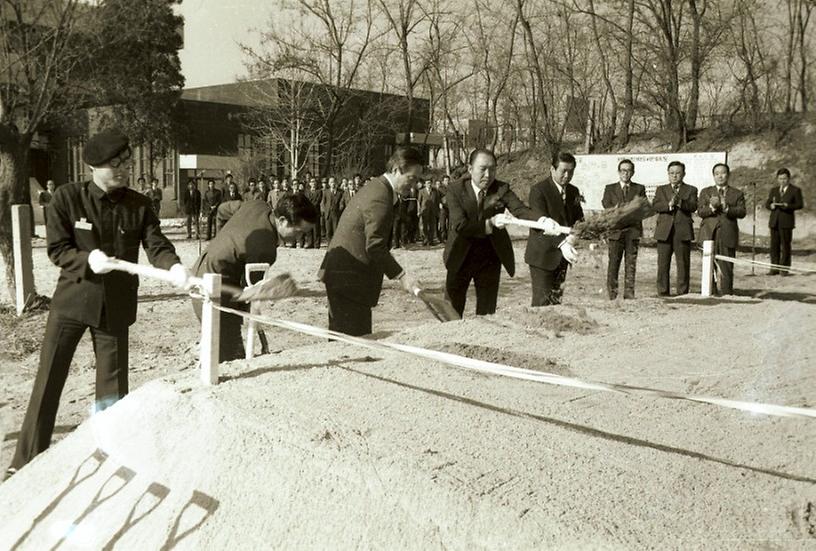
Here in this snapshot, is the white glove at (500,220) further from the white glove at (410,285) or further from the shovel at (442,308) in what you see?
Result: the white glove at (410,285)

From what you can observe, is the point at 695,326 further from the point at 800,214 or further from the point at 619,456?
the point at 800,214

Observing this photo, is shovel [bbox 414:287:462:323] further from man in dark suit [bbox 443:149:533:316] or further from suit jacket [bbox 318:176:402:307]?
suit jacket [bbox 318:176:402:307]

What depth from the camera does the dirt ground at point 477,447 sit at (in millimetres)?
2729

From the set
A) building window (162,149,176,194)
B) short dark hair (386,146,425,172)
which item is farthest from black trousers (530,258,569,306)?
building window (162,149,176,194)

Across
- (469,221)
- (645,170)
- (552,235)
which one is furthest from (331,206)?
(469,221)

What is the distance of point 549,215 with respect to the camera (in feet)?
23.2

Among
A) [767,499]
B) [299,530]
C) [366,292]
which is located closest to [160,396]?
[299,530]

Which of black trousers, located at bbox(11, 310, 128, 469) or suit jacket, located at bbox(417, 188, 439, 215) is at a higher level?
suit jacket, located at bbox(417, 188, 439, 215)

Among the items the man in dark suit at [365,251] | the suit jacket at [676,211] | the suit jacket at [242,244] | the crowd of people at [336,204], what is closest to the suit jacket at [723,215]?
the suit jacket at [676,211]

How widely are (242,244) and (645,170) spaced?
1492cm

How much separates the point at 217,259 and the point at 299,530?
2.47m

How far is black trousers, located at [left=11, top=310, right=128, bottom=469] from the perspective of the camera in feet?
13.7

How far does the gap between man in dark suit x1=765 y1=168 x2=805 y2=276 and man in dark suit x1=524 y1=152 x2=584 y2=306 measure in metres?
7.48

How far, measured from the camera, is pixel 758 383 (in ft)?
15.4
